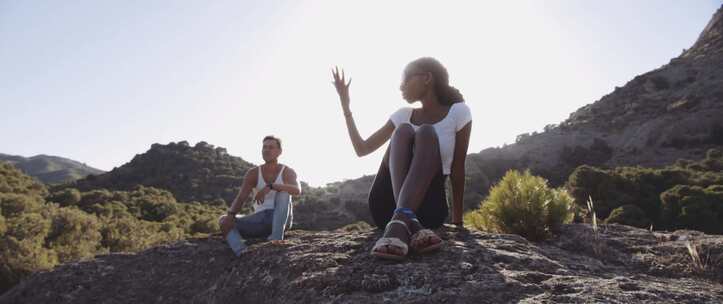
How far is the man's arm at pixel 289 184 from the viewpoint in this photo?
4.11 metres

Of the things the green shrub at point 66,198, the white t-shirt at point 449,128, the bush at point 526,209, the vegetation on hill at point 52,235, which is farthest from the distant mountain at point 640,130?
the white t-shirt at point 449,128

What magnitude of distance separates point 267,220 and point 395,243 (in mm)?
2098

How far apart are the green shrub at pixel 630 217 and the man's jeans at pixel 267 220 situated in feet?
49.1

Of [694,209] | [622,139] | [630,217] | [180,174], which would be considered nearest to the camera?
[694,209]

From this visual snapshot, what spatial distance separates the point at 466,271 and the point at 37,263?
879 centimetres

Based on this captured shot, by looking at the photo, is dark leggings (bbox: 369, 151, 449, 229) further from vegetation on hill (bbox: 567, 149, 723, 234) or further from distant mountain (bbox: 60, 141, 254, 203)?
distant mountain (bbox: 60, 141, 254, 203)

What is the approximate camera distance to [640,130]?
40.0 m

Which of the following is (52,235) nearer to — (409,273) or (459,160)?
(459,160)

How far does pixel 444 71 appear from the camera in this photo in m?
3.48

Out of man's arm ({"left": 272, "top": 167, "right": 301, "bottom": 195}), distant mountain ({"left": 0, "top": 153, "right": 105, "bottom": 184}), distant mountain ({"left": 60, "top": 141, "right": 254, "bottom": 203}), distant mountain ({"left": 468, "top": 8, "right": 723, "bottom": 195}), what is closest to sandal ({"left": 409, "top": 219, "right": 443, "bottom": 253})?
man's arm ({"left": 272, "top": 167, "right": 301, "bottom": 195})

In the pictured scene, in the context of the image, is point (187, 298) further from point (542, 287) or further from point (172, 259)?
point (542, 287)

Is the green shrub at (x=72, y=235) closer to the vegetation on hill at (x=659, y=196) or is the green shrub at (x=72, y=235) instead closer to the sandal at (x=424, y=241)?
the sandal at (x=424, y=241)

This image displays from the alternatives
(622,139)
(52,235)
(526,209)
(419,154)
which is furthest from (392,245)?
(622,139)

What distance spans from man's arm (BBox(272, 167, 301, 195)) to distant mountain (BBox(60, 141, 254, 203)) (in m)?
37.0
